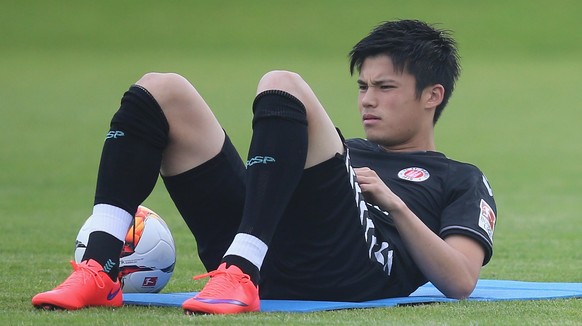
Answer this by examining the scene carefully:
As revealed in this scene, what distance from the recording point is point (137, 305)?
476 centimetres

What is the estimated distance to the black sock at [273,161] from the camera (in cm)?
444

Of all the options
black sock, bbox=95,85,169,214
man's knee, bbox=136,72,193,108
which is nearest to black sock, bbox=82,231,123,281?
black sock, bbox=95,85,169,214

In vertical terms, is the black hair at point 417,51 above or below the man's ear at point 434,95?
above

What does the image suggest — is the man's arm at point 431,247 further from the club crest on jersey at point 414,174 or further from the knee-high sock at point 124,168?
the knee-high sock at point 124,168

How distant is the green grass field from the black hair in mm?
1047

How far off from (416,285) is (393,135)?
68cm

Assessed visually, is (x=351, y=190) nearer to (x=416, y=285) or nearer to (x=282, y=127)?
(x=282, y=127)

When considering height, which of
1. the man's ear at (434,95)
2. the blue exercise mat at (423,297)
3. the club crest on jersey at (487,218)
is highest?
the man's ear at (434,95)

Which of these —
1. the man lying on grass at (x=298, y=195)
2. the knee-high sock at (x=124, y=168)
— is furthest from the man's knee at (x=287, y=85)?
the knee-high sock at (x=124, y=168)

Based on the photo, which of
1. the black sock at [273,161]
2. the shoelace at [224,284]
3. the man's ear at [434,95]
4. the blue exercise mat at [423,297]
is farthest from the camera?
the man's ear at [434,95]

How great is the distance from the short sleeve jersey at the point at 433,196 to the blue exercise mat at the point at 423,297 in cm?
19

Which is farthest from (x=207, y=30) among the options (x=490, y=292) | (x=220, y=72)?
(x=490, y=292)

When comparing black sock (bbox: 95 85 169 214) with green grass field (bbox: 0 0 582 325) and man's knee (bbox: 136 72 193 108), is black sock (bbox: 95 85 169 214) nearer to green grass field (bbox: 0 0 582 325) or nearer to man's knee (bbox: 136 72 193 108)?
man's knee (bbox: 136 72 193 108)

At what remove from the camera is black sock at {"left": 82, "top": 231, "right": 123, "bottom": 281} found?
4.57 m
